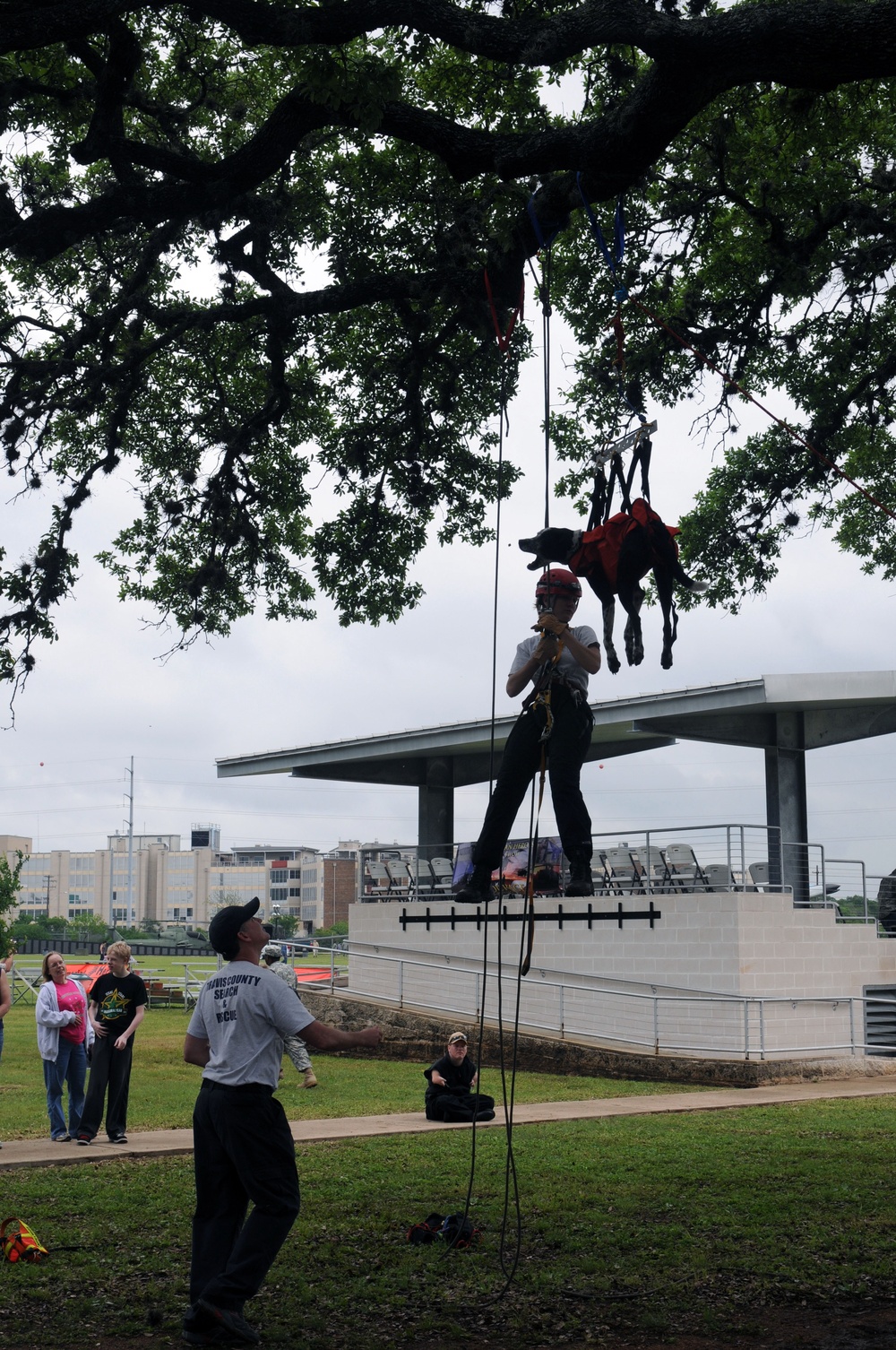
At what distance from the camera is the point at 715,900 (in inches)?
829

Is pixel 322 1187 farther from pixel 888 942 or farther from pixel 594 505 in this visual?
pixel 888 942

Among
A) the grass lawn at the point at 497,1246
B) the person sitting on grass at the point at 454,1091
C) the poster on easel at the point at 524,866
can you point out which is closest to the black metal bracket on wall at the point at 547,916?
the poster on easel at the point at 524,866

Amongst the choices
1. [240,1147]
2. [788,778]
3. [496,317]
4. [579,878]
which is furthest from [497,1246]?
[788,778]

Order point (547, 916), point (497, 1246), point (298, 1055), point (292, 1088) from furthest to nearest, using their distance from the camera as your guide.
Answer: point (292, 1088), point (298, 1055), point (547, 916), point (497, 1246)

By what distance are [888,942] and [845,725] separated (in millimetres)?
4529

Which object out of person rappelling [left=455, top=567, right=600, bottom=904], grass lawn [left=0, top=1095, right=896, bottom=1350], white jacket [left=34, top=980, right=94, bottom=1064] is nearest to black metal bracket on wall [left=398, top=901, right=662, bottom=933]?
person rappelling [left=455, top=567, right=600, bottom=904]

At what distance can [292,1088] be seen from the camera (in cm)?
1825

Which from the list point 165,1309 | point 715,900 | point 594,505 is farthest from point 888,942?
point 165,1309

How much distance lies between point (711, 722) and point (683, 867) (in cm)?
463

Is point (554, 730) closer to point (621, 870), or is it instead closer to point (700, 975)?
point (700, 975)

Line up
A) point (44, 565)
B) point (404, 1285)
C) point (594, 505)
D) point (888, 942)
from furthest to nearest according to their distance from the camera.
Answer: point (888, 942) < point (44, 565) < point (594, 505) < point (404, 1285)

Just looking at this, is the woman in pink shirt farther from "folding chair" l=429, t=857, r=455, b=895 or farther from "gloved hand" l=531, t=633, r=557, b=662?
"folding chair" l=429, t=857, r=455, b=895

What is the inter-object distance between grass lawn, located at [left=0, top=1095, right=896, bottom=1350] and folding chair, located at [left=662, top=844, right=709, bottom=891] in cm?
991

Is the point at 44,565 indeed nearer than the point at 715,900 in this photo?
Yes
